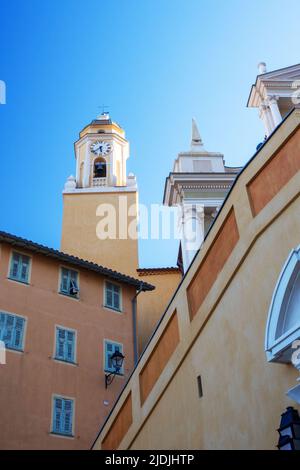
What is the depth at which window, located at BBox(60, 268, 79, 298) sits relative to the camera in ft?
70.5

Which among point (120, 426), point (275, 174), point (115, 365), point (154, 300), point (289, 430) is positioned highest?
point (154, 300)

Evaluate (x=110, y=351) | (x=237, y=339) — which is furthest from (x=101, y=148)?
(x=237, y=339)

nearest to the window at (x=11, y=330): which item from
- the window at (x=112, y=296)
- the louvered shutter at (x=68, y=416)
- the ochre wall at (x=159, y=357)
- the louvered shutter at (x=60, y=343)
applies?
the louvered shutter at (x=60, y=343)

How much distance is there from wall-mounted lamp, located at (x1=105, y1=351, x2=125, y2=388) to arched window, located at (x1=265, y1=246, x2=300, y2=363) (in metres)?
14.2

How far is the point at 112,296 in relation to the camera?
22.8 metres

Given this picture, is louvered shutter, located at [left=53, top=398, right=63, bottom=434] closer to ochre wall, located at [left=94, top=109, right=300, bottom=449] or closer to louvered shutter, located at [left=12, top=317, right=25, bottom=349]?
louvered shutter, located at [left=12, top=317, right=25, bottom=349]

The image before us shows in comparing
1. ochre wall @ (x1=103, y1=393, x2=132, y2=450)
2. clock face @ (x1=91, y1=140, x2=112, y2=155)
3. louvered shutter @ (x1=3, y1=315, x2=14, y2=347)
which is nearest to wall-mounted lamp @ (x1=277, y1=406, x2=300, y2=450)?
ochre wall @ (x1=103, y1=393, x2=132, y2=450)

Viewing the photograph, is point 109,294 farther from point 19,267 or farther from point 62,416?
point 62,416

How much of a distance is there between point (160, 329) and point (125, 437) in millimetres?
2597

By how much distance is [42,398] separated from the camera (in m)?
18.7

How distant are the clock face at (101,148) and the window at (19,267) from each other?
56.2 ft

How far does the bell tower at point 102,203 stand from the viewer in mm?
29578

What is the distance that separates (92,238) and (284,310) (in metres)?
23.8
